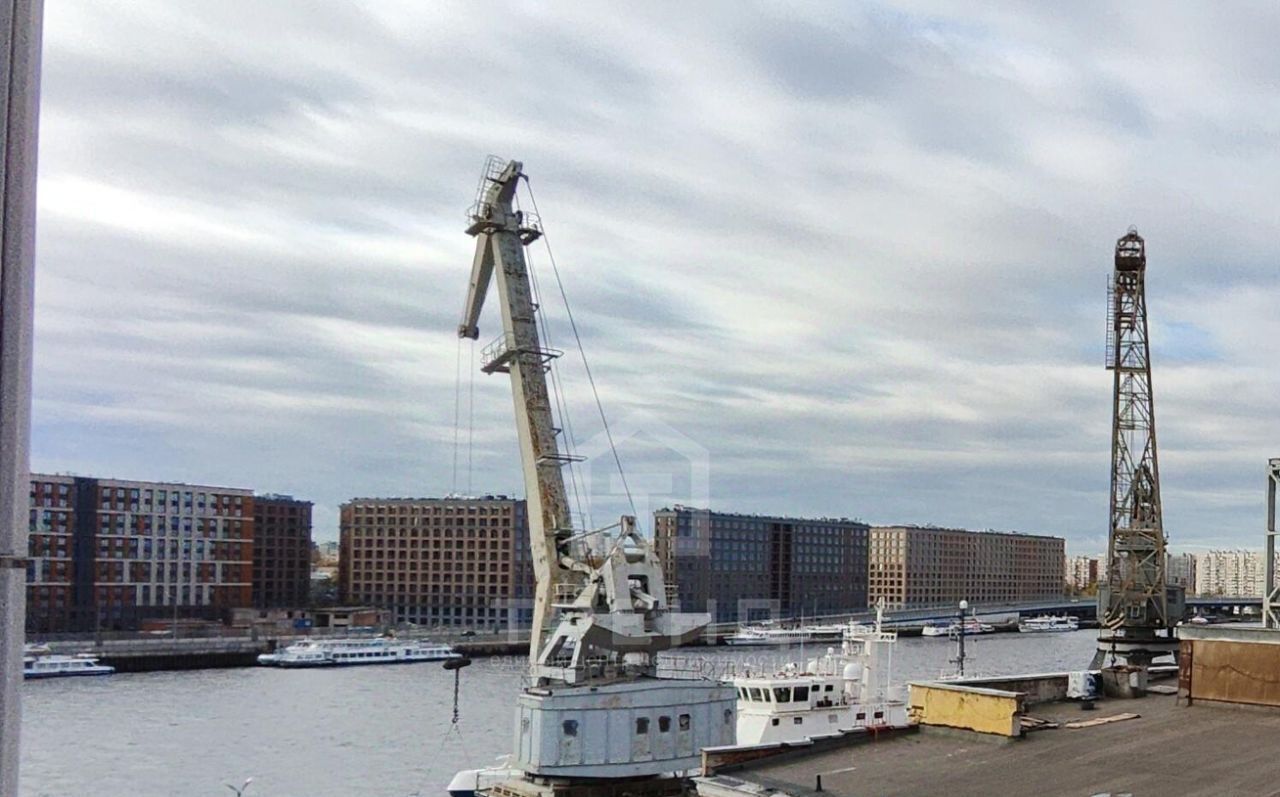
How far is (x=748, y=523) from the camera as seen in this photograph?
74.6 meters

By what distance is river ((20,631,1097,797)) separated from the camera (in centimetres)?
2489

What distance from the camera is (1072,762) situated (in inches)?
390

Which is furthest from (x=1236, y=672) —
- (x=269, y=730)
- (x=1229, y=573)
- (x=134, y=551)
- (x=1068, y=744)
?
(x=1229, y=573)

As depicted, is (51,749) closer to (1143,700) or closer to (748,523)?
(1143,700)

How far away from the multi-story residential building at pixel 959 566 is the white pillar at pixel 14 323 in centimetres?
9191

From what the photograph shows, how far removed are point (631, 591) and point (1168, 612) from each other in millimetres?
23714

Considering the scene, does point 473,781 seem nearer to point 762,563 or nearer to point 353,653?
point 353,653

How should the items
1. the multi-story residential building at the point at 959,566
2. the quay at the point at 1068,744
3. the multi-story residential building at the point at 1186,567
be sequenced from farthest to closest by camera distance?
the multi-story residential building at the point at 1186,567 < the multi-story residential building at the point at 959,566 < the quay at the point at 1068,744

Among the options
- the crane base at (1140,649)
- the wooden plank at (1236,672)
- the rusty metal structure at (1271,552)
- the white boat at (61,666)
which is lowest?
the white boat at (61,666)

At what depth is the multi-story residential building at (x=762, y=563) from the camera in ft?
208

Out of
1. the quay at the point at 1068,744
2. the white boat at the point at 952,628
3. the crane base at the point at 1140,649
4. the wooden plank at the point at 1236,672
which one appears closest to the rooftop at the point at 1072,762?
the quay at the point at 1068,744

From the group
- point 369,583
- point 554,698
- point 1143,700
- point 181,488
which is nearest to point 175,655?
point 181,488

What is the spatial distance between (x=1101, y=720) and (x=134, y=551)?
58825mm

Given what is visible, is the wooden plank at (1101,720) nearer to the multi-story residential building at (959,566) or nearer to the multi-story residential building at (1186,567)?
the multi-story residential building at (959,566)
